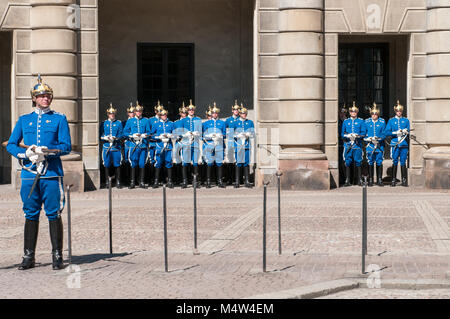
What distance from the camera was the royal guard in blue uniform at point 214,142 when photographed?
21781mm

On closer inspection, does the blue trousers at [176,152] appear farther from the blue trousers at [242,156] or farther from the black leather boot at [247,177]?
the black leather boot at [247,177]

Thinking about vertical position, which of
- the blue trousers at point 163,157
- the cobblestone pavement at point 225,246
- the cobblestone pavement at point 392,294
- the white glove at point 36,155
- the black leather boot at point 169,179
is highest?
the white glove at point 36,155

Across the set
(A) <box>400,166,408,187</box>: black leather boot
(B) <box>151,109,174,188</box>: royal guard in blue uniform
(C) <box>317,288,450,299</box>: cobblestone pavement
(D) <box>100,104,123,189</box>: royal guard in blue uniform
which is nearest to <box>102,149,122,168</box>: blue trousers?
(D) <box>100,104,123,189</box>: royal guard in blue uniform

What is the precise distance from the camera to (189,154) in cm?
2188

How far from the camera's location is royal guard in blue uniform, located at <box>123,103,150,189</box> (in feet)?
70.7

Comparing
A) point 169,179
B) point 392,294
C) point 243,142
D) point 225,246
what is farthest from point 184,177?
point 392,294

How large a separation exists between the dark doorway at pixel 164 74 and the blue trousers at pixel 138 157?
2460mm

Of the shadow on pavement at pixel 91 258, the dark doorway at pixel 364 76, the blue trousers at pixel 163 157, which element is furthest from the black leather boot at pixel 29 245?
the dark doorway at pixel 364 76

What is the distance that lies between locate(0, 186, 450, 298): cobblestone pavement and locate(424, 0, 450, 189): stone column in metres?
2.11

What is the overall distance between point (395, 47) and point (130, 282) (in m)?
15.9

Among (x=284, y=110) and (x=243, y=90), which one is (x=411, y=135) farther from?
(x=243, y=90)

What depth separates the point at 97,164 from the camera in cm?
2097

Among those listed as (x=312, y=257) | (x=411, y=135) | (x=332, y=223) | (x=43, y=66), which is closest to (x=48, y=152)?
(x=312, y=257)

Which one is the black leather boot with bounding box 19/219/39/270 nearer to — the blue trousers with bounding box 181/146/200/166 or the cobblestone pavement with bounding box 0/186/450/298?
the cobblestone pavement with bounding box 0/186/450/298
